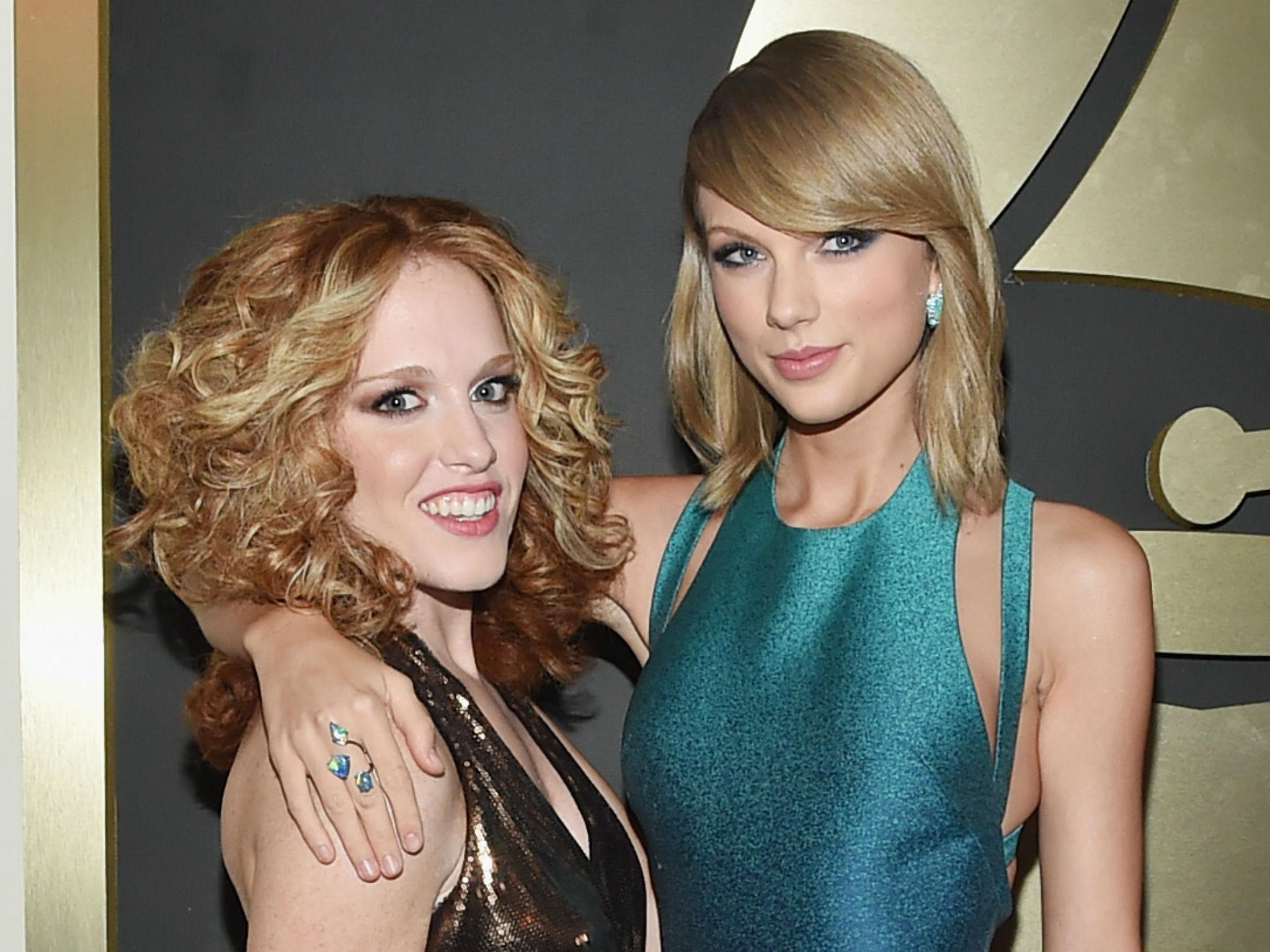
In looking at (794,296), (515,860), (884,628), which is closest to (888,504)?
(884,628)

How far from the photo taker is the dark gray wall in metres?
1.99

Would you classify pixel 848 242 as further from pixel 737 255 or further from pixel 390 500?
pixel 390 500

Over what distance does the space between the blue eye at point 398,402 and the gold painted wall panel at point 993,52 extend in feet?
2.55

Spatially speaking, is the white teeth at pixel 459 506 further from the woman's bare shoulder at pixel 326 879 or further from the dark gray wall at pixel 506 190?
the dark gray wall at pixel 506 190

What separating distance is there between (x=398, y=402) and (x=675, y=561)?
0.42 m

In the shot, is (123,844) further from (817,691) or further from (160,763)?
(817,691)

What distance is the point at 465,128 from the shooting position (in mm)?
1998

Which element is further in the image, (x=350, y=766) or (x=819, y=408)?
(x=819, y=408)

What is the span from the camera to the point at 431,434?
143 cm

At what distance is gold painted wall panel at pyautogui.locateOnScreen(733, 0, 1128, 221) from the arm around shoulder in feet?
2.16

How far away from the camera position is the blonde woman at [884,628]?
1.46 meters

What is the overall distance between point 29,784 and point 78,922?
18cm

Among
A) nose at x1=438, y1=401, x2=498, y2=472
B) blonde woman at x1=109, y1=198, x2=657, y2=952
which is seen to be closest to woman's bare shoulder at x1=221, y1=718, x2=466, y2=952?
blonde woman at x1=109, y1=198, x2=657, y2=952

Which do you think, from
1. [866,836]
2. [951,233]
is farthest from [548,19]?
[866,836]
